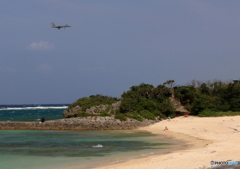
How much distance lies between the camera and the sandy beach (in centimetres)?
1416

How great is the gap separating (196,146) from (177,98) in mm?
22488

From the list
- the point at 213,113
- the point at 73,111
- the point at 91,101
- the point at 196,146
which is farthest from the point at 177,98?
the point at 196,146

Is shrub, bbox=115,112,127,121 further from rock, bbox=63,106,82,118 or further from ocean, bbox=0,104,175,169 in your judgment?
ocean, bbox=0,104,175,169

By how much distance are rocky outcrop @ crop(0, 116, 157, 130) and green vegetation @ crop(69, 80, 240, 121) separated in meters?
0.84

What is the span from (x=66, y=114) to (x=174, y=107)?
641 inches

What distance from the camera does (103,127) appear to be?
36.2m

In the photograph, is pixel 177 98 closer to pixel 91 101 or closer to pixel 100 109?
pixel 100 109

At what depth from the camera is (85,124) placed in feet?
122

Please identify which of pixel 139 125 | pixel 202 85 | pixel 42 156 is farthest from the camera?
pixel 202 85

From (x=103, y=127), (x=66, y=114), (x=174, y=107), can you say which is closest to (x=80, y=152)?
(x=103, y=127)

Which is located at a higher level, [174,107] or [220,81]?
[220,81]

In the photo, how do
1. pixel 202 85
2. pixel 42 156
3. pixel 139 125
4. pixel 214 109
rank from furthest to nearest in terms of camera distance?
pixel 202 85
pixel 214 109
pixel 139 125
pixel 42 156

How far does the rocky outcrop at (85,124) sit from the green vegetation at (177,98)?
0.84m

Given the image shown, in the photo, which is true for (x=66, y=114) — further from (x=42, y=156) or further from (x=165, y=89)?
(x=42, y=156)
